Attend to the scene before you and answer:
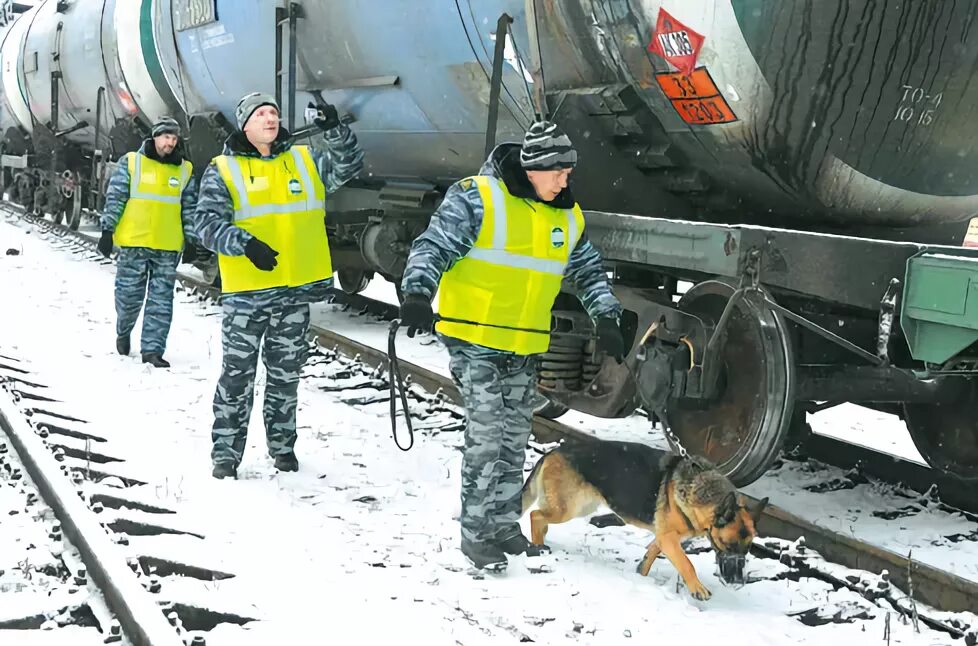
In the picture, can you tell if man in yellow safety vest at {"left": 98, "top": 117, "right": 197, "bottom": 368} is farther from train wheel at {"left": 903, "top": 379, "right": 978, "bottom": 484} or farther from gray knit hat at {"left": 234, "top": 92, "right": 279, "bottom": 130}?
train wheel at {"left": 903, "top": 379, "right": 978, "bottom": 484}

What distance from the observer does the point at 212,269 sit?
33.2ft

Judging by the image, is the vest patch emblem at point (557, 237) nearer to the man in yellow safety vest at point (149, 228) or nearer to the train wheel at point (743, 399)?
the train wheel at point (743, 399)

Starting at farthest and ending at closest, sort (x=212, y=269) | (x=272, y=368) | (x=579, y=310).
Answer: (x=212, y=269)
(x=579, y=310)
(x=272, y=368)

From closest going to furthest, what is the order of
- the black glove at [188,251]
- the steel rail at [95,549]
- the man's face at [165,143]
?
the steel rail at [95,549]
the man's face at [165,143]
the black glove at [188,251]

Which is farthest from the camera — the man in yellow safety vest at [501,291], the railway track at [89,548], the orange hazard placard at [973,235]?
the man in yellow safety vest at [501,291]

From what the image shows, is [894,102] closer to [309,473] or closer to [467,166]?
[467,166]

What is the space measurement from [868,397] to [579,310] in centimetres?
150

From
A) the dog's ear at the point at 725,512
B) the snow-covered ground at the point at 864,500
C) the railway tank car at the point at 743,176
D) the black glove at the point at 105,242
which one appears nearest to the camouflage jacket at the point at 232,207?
the railway tank car at the point at 743,176

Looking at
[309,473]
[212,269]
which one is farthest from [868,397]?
[212,269]

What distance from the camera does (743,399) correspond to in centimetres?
439

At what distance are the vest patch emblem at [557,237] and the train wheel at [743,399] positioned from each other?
760mm

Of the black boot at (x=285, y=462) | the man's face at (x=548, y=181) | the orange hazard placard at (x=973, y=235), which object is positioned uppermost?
the man's face at (x=548, y=181)

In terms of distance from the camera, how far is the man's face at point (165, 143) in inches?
295

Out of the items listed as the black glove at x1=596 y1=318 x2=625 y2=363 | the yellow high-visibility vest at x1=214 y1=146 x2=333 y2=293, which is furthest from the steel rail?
the black glove at x1=596 y1=318 x2=625 y2=363
